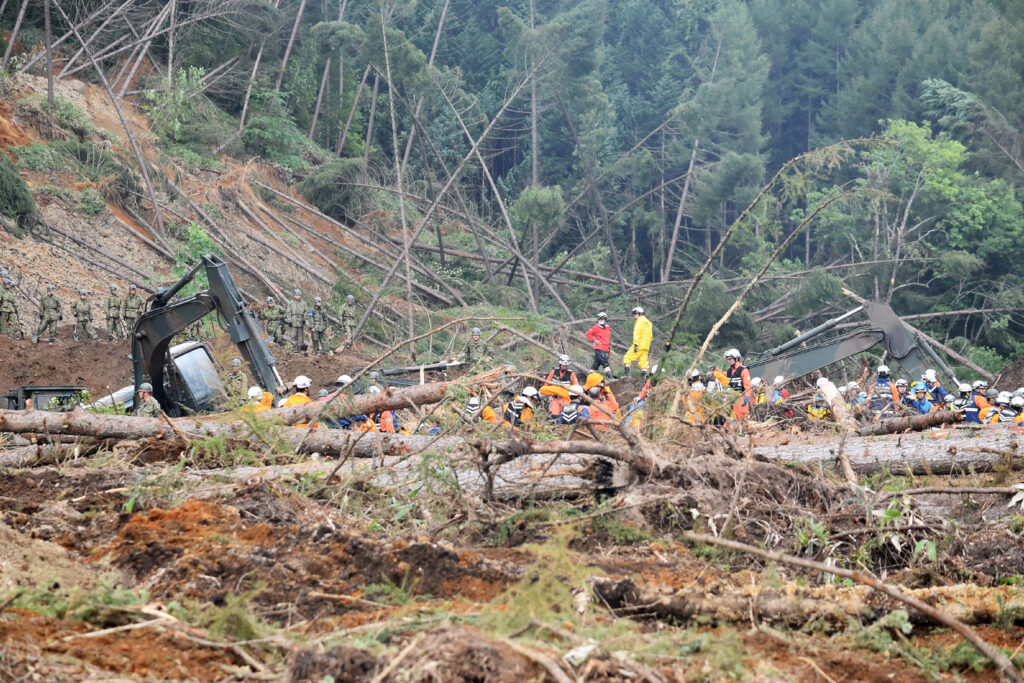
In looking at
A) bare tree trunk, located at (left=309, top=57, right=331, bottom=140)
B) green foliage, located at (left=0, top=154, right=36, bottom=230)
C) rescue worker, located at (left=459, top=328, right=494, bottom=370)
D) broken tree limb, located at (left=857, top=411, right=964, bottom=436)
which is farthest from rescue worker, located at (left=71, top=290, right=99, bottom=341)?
bare tree trunk, located at (left=309, top=57, right=331, bottom=140)

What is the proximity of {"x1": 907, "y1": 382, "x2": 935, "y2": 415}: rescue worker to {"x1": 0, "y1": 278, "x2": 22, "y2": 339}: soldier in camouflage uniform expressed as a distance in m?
15.9

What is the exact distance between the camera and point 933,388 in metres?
15.6

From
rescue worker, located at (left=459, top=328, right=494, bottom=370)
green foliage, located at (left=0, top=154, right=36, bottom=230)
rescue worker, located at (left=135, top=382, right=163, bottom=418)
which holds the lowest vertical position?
rescue worker, located at (left=459, top=328, right=494, bottom=370)

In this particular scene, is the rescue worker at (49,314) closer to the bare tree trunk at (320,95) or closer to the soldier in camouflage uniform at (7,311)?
the soldier in camouflage uniform at (7,311)

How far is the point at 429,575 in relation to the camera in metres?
4.37

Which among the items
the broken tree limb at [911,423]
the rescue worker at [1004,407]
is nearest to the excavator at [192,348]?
the broken tree limb at [911,423]

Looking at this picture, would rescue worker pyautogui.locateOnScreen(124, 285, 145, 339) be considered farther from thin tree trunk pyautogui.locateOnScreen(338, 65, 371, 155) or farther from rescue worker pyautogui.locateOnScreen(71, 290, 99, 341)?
thin tree trunk pyautogui.locateOnScreen(338, 65, 371, 155)

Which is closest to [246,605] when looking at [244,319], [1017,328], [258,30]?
[244,319]

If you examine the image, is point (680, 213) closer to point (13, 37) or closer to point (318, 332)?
point (318, 332)

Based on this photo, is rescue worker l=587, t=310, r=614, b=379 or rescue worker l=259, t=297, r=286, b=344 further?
rescue worker l=259, t=297, r=286, b=344

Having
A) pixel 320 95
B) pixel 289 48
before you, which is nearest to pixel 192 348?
pixel 289 48

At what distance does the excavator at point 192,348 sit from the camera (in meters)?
11.0

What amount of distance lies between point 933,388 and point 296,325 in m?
12.5

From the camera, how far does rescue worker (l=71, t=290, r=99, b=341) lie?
19.5m
